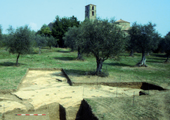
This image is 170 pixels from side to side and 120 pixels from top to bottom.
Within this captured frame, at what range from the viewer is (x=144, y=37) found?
21.2 meters

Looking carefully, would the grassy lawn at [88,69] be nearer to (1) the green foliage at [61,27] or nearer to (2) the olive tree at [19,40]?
(2) the olive tree at [19,40]

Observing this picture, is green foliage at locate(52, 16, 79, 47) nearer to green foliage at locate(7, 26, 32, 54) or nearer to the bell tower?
the bell tower

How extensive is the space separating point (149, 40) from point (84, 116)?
55.4 feet

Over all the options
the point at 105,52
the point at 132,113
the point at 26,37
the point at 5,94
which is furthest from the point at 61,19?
the point at 132,113

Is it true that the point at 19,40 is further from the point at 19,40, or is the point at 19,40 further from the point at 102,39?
the point at 102,39

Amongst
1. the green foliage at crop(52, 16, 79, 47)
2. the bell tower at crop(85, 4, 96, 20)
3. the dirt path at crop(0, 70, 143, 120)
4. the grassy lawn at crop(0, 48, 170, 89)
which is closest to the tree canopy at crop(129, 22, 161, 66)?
the grassy lawn at crop(0, 48, 170, 89)

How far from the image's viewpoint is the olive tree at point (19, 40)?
61.0 ft

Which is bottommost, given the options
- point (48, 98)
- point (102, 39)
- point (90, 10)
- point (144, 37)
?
point (48, 98)

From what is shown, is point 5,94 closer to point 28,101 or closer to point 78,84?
point 28,101

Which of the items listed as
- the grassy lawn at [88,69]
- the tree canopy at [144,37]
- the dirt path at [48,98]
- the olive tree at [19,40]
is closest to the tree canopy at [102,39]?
the grassy lawn at [88,69]

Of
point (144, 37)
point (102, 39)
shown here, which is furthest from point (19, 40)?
point (144, 37)

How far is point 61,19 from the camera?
58531 millimetres

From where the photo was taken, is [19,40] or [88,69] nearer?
[88,69]

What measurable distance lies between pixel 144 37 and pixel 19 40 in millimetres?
15416
